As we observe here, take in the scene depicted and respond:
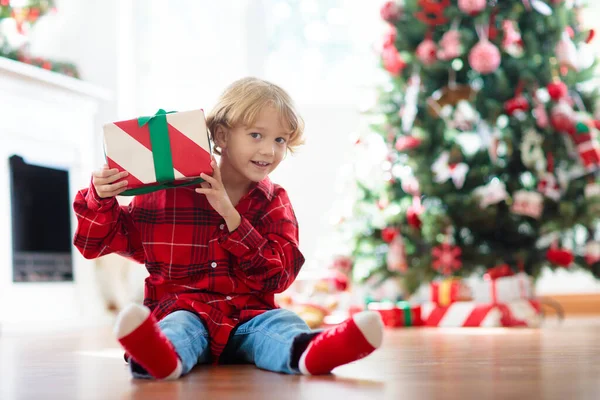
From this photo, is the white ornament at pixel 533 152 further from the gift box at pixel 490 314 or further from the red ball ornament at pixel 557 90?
the gift box at pixel 490 314

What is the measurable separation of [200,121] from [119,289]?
2.63 metres

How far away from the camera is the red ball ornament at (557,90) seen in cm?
302

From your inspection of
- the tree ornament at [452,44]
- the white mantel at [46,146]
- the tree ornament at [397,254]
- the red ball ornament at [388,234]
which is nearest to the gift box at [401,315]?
the tree ornament at [397,254]

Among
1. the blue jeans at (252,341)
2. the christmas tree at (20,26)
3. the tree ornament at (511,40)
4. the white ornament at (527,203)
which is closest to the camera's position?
the blue jeans at (252,341)

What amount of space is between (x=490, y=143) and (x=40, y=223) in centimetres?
194

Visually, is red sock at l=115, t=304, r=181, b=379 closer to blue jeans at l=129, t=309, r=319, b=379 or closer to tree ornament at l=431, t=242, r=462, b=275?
blue jeans at l=129, t=309, r=319, b=379

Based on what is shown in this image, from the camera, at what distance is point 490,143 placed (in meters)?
3.08

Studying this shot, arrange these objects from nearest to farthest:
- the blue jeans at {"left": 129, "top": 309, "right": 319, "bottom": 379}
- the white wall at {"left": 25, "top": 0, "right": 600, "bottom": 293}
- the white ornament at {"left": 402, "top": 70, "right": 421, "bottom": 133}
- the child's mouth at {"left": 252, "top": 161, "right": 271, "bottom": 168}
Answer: the blue jeans at {"left": 129, "top": 309, "right": 319, "bottom": 379}
the child's mouth at {"left": 252, "top": 161, "right": 271, "bottom": 168}
the white ornament at {"left": 402, "top": 70, "right": 421, "bottom": 133}
the white wall at {"left": 25, "top": 0, "right": 600, "bottom": 293}

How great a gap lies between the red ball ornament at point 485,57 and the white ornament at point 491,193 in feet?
1.38

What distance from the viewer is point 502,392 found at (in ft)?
3.18

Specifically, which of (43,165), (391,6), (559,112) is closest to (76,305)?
(43,165)

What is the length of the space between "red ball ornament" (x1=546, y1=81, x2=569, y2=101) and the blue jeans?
6.48 feet

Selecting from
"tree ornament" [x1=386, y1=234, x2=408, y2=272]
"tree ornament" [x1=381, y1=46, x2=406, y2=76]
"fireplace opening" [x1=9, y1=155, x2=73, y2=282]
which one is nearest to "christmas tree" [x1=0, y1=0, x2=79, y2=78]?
"fireplace opening" [x1=9, y1=155, x2=73, y2=282]

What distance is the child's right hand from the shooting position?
52.3 inches
